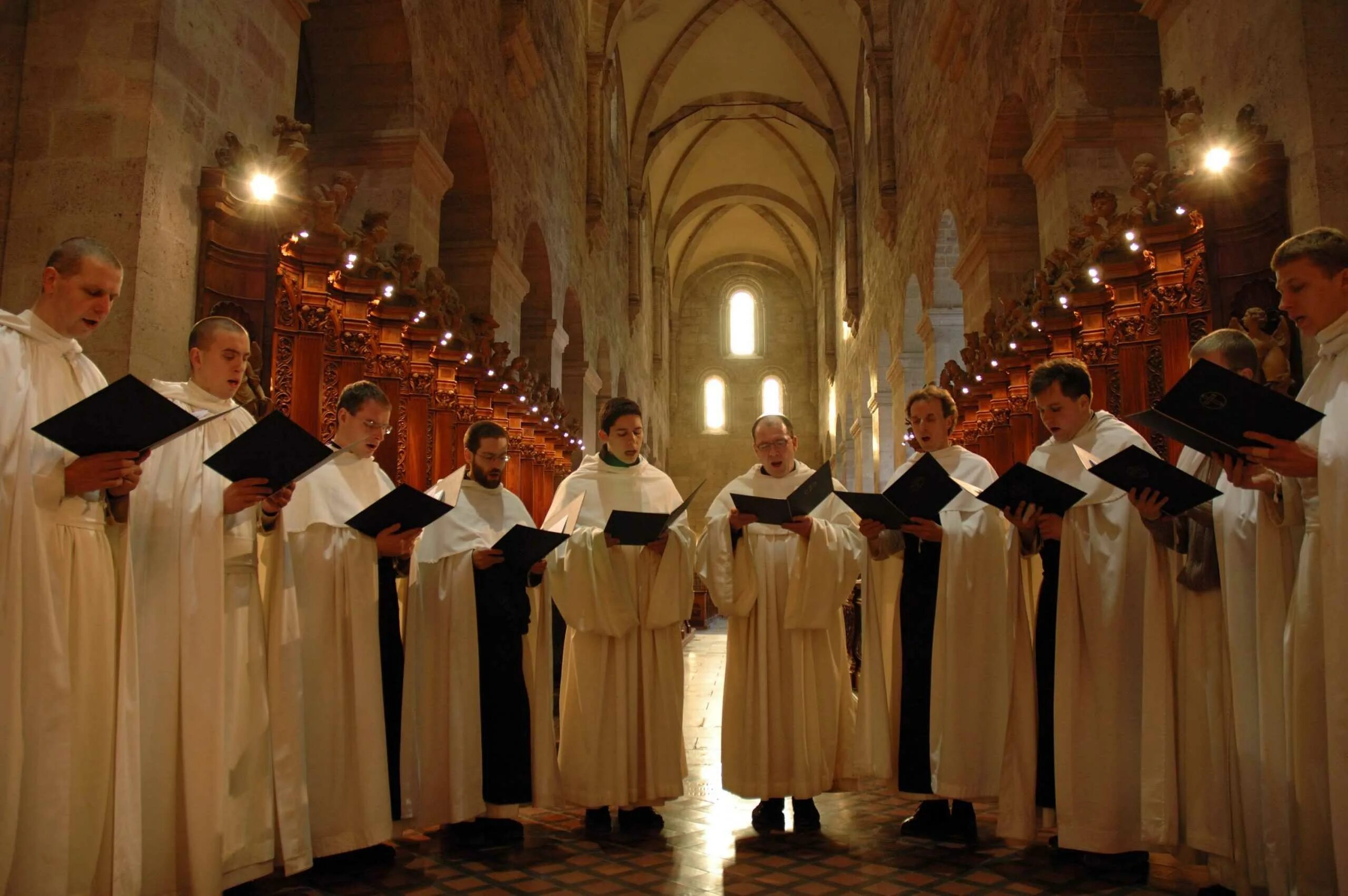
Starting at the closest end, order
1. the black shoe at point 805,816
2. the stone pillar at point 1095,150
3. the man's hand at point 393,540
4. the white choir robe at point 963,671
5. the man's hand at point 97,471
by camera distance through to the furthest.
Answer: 1. the man's hand at point 97,471
2. the man's hand at point 393,540
3. the white choir robe at point 963,671
4. the black shoe at point 805,816
5. the stone pillar at point 1095,150

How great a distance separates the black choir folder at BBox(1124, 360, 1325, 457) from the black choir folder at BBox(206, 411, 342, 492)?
245 centimetres

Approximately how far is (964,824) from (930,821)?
0.45ft

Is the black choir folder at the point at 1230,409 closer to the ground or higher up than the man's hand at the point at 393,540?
higher up

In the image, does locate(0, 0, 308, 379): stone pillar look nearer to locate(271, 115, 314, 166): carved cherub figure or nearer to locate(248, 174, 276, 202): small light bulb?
locate(248, 174, 276, 202): small light bulb

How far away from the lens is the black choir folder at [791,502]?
4.18 meters

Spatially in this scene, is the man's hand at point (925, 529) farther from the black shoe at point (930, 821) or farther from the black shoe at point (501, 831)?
the black shoe at point (501, 831)

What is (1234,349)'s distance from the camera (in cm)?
328

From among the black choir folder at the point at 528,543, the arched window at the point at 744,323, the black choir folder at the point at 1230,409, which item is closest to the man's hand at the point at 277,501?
the black choir folder at the point at 528,543

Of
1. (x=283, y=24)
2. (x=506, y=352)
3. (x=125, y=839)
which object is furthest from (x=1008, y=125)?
(x=125, y=839)

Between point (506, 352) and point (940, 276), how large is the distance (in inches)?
241

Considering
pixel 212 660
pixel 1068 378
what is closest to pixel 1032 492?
pixel 1068 378

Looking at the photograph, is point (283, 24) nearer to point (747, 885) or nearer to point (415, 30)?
point (415, 30)

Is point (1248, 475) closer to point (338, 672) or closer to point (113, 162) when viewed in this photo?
point (338, 672)

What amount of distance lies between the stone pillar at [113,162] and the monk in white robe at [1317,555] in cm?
443
